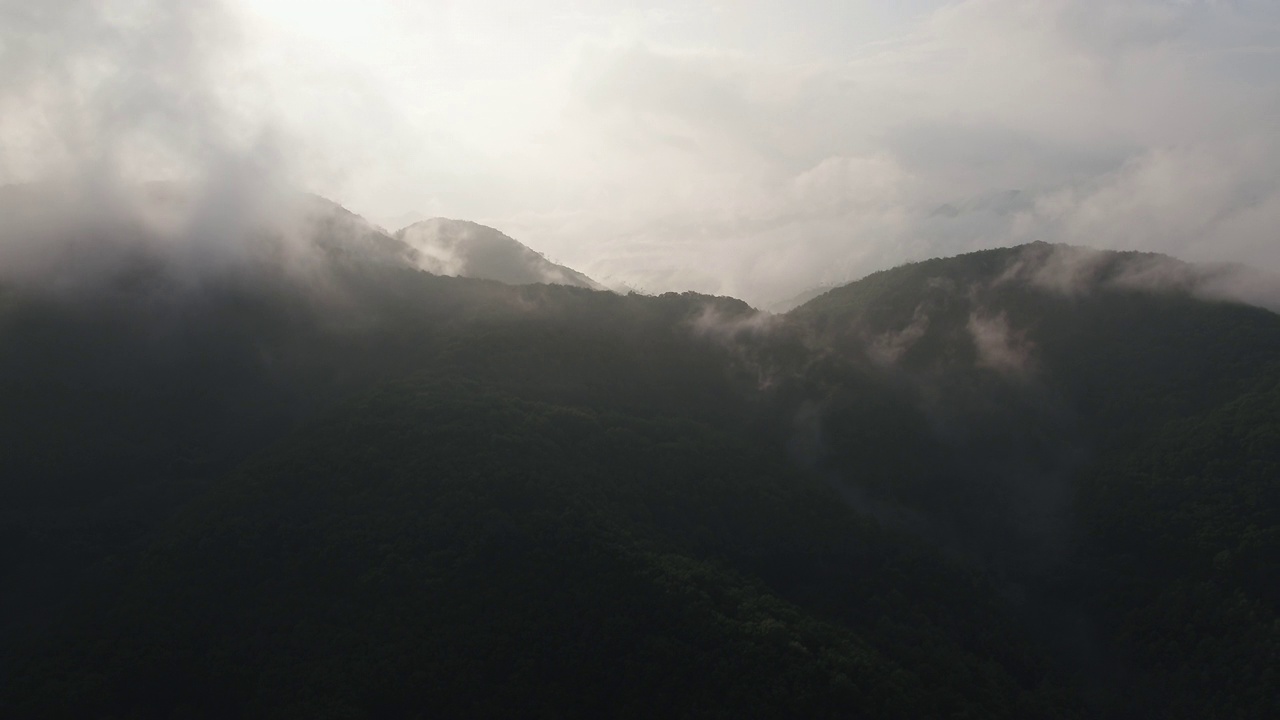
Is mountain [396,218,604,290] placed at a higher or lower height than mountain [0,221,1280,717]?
higher

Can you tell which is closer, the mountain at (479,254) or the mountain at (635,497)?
the mountain at (635,497)

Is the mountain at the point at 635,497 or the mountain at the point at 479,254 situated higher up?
the mountain at the point at 479,254

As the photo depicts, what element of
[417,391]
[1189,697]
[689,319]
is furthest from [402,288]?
[1189,697]

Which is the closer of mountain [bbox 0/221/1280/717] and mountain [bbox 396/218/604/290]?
mountain [bbox 0/221/1280/717]

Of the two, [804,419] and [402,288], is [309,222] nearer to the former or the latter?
[402,288]
